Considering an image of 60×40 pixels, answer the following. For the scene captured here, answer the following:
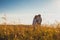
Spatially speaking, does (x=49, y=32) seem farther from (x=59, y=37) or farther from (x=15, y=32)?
(x=15, y=32)

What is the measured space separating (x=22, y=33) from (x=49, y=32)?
2.92ft

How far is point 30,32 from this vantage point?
7844 mm

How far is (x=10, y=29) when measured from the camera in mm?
8195

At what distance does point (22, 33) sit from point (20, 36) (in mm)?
142

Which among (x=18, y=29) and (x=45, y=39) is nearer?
(x=45, y=39)

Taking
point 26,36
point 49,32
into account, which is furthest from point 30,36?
point 49,32

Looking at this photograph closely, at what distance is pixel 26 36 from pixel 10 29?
2.62 ft

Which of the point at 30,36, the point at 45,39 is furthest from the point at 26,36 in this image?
the point at 45,39

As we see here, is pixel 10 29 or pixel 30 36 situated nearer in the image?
pixel 30 36

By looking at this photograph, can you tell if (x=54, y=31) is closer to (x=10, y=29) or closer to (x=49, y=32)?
(x=49, y=32)

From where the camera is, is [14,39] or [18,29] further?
[18,29]

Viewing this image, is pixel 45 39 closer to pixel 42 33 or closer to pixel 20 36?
pixel 42 33

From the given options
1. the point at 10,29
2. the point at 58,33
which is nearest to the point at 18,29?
the point at 10,29

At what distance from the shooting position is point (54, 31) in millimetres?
8047
